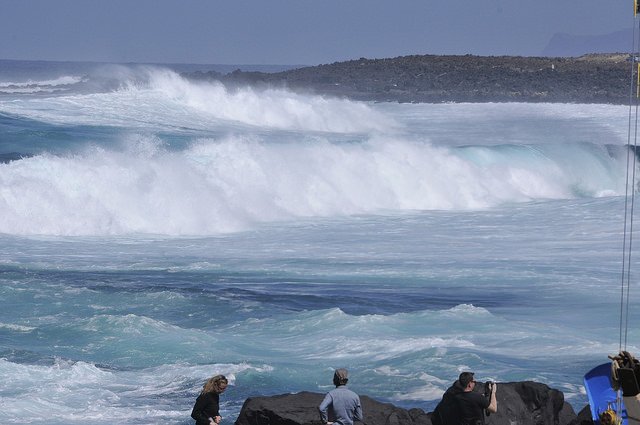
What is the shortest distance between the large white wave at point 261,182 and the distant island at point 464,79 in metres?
43.3

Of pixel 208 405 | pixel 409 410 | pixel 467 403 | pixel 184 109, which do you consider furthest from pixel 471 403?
pixel 184 109

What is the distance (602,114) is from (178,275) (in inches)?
1847

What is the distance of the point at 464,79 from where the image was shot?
316 ft

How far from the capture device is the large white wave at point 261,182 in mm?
25266

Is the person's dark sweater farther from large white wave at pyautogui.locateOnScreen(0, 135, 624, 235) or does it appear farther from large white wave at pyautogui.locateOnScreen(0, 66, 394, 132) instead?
large white wave at pyautogui.locateOnScreen(0, 66, 394, 132)

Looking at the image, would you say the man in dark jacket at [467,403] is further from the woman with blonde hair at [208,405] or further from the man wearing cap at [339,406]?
the woman with blonde hair at [208,405]

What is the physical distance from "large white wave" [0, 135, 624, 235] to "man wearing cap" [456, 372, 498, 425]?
1551 centimetres

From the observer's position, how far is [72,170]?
2794 cm

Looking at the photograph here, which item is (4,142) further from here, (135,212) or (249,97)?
(249,97)

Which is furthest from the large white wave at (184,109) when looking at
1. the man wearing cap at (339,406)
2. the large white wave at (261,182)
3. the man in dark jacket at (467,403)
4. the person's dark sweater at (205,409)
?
the man wearing cap at (339,406)

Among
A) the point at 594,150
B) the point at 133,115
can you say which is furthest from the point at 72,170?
the point at 594,150

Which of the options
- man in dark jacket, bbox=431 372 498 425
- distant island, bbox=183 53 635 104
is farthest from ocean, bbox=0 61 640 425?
distant island, bbox=183 53 635 104

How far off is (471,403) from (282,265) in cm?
1029

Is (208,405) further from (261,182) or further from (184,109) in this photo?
(184,109)
